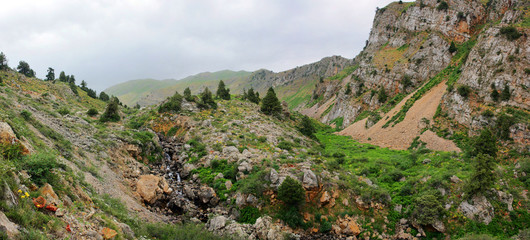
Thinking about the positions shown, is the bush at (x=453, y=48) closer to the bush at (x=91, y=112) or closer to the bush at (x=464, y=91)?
the bush at (x=464, y=91)

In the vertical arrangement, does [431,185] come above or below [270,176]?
below

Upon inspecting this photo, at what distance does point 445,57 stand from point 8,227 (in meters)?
70.2

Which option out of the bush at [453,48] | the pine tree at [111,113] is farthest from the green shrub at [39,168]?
the bush at [453,48]

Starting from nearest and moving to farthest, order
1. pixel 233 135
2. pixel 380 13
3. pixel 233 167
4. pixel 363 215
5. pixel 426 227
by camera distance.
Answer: pixel 426 227, pixel 363 215, pixel 233 167, pixel 233 135, pixel 380 13

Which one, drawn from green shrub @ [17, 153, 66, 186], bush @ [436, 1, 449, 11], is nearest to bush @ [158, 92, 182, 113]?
green shrub @ [17, 153, 66, 186]

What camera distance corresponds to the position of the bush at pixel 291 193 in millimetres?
19703

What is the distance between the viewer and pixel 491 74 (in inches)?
1318

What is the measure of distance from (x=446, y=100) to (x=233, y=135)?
3367 centimetres

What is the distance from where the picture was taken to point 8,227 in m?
6.73

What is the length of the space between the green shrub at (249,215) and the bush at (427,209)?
12.8m

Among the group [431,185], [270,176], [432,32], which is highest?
[432,32]

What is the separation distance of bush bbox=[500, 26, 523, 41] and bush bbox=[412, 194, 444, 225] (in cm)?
2989

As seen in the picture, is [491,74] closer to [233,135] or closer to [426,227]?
[426,227]

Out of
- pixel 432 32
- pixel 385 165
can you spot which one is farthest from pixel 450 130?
pixel 432 32
